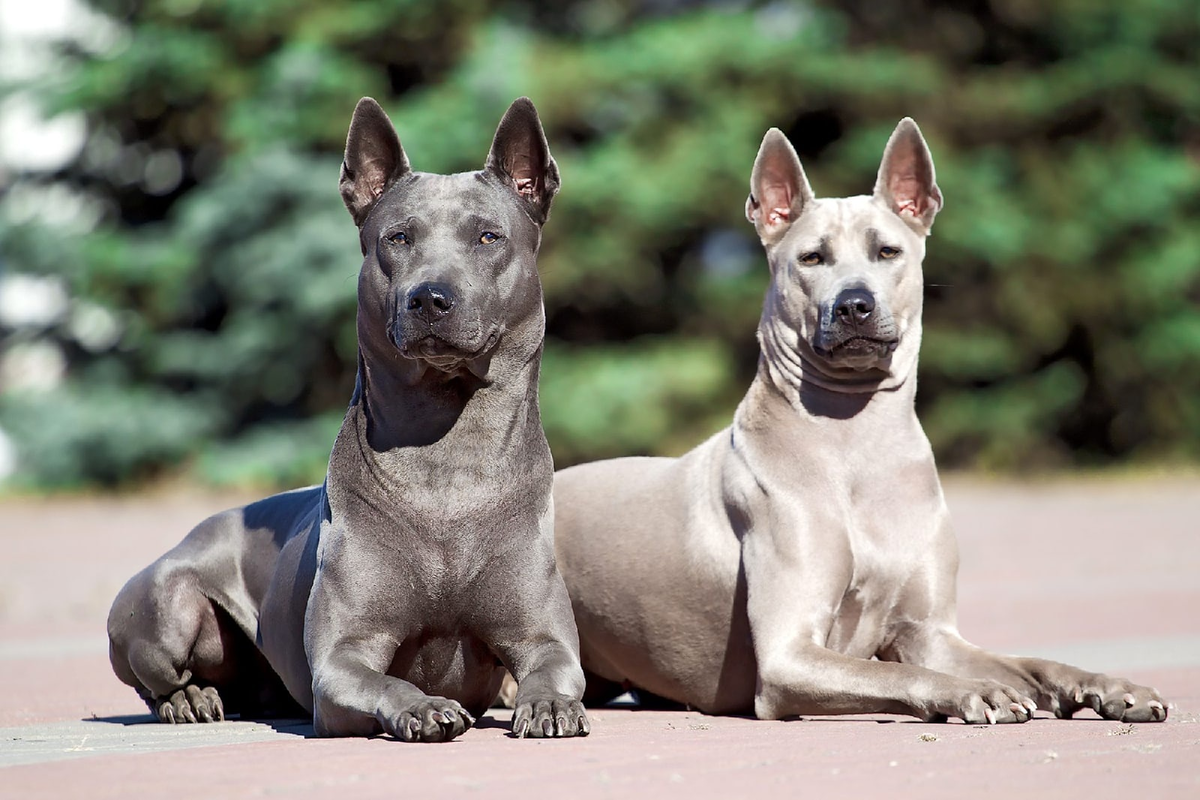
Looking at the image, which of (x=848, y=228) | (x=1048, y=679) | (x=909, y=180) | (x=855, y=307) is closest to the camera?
(x=1048, y=679)

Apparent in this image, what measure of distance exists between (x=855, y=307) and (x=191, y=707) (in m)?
2.89

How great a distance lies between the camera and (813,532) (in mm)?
5926

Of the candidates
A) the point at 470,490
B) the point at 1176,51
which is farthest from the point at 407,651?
the point at 1176,51

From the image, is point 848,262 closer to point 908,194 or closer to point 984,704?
point 908,194

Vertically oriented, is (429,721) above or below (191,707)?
above

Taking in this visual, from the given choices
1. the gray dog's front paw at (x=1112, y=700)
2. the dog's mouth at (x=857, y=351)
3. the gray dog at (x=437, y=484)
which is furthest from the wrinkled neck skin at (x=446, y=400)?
the gray dog's front paw at (x=1112, y=700)

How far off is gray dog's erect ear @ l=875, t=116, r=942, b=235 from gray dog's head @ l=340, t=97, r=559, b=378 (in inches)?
59.9

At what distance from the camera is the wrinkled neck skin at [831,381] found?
6262 millimetres

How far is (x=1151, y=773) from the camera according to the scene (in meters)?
4.05

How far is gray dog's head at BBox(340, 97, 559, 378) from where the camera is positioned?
17.3 feet

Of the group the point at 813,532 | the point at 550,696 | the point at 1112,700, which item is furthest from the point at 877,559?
the point at 550,696

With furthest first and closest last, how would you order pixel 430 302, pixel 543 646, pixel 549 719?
1. pixel 543 646
2. pixel 430 302
3. pixel 549 719

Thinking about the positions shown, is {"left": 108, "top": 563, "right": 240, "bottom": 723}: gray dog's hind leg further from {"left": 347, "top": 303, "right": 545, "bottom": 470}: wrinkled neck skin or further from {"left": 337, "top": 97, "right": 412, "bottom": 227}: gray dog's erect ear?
{"left": 337, "top": 97, "right": 412, "bottom": 227}: gray dog's erect ear

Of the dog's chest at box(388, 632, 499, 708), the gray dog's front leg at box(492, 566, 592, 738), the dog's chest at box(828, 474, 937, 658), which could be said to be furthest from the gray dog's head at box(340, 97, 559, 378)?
the dog's chest at box(828, 474, 937, 658)
